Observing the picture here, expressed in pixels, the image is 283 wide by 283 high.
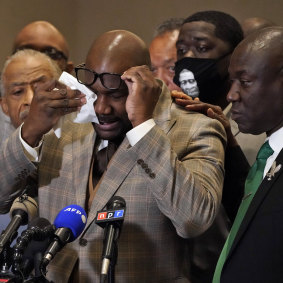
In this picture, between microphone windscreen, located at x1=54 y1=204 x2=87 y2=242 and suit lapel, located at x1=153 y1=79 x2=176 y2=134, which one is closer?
microphone windscreen, located at x1=54 y1=204 x2=87 y2=242

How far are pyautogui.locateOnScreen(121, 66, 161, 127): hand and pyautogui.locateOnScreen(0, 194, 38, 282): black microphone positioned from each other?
45 centimetres

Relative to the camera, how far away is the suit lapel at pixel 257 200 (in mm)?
1951

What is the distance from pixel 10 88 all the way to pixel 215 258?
1355mm

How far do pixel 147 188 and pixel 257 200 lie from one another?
0.39m

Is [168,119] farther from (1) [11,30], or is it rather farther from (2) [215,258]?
(1) [11,30]

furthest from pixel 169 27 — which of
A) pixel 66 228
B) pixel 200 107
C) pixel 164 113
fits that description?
pixel 66 228

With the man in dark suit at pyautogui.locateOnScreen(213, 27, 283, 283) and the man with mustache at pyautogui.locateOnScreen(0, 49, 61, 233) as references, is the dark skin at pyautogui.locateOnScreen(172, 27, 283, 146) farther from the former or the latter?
the man with mustache at pyautogui.locateOnScreen(0, 49, 61, 233)

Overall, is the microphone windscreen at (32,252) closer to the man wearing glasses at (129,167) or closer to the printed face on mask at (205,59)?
the man wearing glasses at (129,167)

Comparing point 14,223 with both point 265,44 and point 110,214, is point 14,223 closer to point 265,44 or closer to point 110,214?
point 110,214

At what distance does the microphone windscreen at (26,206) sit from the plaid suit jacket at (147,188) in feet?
0.53

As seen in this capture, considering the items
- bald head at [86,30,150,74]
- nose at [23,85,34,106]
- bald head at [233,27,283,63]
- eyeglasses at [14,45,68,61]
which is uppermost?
bald head at [233,27,283,63]

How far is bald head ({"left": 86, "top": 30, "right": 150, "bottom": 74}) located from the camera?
2.19 metres

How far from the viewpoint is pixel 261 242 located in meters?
1.91

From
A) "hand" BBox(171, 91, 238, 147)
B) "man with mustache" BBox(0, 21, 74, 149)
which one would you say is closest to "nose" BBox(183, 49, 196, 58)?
"hand" BBox(171, 91, 238, 147)
